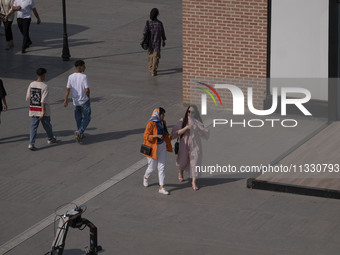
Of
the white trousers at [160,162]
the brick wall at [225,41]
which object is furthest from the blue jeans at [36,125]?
the brick wall at [225,41]

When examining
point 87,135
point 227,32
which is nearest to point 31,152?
point 87,135

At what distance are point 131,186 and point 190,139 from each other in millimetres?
1452

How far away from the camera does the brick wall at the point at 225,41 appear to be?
1973cm

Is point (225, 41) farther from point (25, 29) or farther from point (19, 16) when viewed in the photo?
point (19, 16)

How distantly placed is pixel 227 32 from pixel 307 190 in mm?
5883

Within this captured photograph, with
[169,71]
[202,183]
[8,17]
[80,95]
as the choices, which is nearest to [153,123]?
[202,183]

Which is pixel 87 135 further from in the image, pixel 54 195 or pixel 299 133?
pixel 299 133

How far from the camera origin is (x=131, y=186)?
1602 centimetres

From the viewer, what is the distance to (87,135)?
743 inches

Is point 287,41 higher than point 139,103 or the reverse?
higher

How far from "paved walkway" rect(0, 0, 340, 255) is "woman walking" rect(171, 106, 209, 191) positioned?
44 cm

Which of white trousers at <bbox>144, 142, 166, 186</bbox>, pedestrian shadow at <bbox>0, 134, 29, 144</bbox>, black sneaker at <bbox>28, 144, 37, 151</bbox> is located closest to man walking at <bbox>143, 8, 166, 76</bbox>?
pedestrian shadow at <bbox>0, 134, 29, 144</bbox>

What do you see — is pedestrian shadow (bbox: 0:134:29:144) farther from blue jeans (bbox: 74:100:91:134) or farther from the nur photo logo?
the nur photo logo

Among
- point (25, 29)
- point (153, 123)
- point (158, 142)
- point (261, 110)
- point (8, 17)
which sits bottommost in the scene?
point (261, 110)
